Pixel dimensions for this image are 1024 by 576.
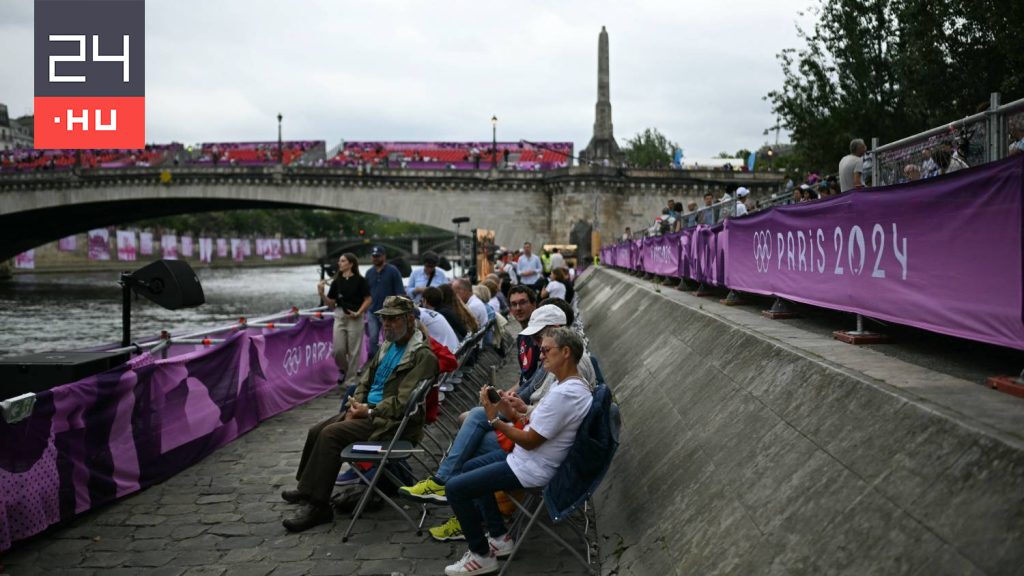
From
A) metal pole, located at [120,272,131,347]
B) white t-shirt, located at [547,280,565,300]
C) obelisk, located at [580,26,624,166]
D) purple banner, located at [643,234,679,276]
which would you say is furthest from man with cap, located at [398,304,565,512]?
obelisk, located at [580,26,624,166]

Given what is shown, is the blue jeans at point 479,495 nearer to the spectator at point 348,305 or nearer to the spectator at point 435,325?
the spectator at point 435,325

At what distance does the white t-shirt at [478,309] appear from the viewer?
36.1ft

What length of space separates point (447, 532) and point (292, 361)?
18.8ft

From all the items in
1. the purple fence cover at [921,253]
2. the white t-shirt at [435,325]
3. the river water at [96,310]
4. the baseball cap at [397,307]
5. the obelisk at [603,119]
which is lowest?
the river water at [96,310]

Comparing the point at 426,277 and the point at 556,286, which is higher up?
the point at 426,277

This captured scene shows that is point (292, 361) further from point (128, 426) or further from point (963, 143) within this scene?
point (963, 143)

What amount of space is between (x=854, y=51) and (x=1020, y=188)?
3010 centimetres

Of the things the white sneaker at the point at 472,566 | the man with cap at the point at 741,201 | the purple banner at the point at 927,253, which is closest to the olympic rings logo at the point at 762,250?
the purple banner at the point at 927,253

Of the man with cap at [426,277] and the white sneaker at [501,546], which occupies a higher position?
the man with cap at [426,277]

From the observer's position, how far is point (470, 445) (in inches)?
220

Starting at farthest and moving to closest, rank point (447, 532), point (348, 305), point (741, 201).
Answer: point (741, 201), point (348, 305), point (447, 532)

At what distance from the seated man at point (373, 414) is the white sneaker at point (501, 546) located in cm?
134

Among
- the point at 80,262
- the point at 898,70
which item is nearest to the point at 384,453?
the point at 898,70

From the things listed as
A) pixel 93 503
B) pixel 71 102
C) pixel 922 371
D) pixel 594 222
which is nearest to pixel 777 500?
pixel 922 371
